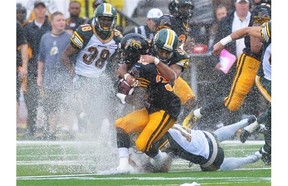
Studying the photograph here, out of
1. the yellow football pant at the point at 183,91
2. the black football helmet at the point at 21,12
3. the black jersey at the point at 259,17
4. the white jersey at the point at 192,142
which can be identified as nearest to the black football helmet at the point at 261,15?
the black jersey at the point at 259,17

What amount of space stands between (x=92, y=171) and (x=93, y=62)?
245 centimetres

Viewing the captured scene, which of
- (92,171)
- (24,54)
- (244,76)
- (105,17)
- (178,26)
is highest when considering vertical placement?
(105,17)

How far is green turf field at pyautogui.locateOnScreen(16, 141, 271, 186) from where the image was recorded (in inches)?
343

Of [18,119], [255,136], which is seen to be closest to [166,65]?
[255,136]

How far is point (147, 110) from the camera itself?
943 cm

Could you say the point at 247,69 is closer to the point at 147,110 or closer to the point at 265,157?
the point at 265,157

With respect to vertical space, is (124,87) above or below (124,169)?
above

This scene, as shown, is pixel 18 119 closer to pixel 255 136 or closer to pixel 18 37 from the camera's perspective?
pixel 18 37

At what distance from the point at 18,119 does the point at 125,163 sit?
5091 millimetres

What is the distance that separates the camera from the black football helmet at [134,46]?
9.36 m

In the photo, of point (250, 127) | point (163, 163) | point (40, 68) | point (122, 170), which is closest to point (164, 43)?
point (163, 163)

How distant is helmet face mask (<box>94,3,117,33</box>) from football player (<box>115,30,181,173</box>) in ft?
5.00

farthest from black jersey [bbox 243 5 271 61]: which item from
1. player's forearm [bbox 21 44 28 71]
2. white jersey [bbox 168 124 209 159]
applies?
player's forearm [bbox 21 44 28 71]

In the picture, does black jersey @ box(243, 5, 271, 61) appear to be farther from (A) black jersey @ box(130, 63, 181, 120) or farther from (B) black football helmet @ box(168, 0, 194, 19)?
(A) black jersey @ box(130, 63, 181, 120)
